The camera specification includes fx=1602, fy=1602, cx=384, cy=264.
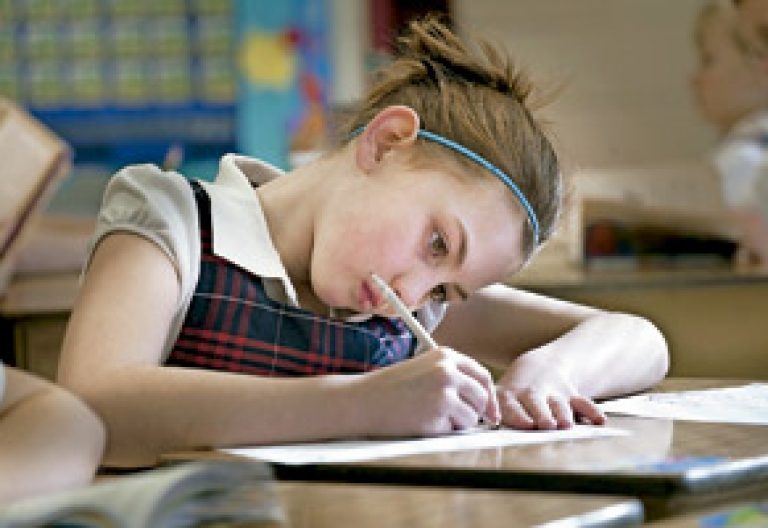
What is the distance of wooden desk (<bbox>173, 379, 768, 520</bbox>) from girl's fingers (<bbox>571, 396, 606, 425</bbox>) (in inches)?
5.7

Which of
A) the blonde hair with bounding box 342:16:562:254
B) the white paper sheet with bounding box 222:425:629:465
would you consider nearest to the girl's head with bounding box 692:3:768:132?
the blonde hair with bounding box 342:16:562:254

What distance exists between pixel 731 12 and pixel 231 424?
470 centimetres

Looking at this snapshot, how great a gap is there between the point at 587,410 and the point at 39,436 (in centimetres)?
61

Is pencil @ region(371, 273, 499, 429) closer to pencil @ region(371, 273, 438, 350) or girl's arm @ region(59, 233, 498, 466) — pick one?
pencil @ region(371, 273, 438, 350)

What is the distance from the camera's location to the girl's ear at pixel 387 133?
1431 mm

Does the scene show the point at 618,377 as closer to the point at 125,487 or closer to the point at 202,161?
the point at 125,487

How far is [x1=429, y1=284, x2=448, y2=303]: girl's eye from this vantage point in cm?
141

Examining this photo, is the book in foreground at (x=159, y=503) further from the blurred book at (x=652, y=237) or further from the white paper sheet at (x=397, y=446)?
the blurred book at (x=652, y=237)

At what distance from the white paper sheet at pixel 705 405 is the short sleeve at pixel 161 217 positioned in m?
0.38

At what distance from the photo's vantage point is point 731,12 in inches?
218

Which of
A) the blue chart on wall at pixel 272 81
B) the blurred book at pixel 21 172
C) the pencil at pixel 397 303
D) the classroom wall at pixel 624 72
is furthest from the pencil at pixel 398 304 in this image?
the classroom wall at pixel 624 72

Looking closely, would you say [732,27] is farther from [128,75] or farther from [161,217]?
[161,217]

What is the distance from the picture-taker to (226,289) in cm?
137

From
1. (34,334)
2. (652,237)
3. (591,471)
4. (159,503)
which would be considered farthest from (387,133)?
(652,237)
